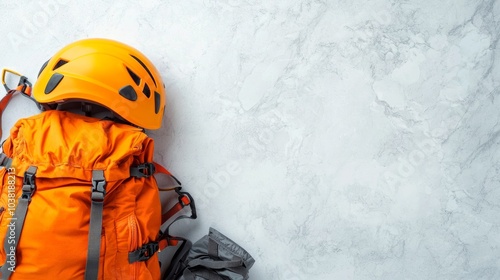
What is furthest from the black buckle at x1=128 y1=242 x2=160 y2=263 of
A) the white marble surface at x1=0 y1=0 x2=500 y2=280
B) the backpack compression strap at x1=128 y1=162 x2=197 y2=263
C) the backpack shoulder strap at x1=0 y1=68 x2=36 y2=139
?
the backpack shoulder strap at x1=0 y1=68 x2=36 y2=139

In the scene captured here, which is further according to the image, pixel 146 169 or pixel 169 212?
pixel 169 212

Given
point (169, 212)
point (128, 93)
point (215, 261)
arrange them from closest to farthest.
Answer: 1. point (128, 93)
2. point (215, 261)
3. point (169, 212)

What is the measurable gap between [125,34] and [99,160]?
1.53ft

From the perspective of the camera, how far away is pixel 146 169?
3.52ft

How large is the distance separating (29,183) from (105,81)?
321mm

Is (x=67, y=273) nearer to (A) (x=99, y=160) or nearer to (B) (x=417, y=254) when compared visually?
(A) (x=99, y=160)

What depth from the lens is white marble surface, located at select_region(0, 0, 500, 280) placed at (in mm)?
1184

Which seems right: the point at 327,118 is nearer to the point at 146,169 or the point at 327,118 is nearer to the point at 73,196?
the point at 146,169

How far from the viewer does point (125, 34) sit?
3.99 ft

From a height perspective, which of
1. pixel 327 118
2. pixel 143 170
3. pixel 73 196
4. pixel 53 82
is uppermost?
pixel 327 118

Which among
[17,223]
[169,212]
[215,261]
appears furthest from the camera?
[169,212]

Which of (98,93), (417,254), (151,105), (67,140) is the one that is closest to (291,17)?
(151,105)

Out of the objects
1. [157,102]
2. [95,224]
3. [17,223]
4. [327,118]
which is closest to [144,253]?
[95,224]

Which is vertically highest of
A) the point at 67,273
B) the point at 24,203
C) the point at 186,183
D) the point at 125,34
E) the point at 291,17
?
the point at 291,17
